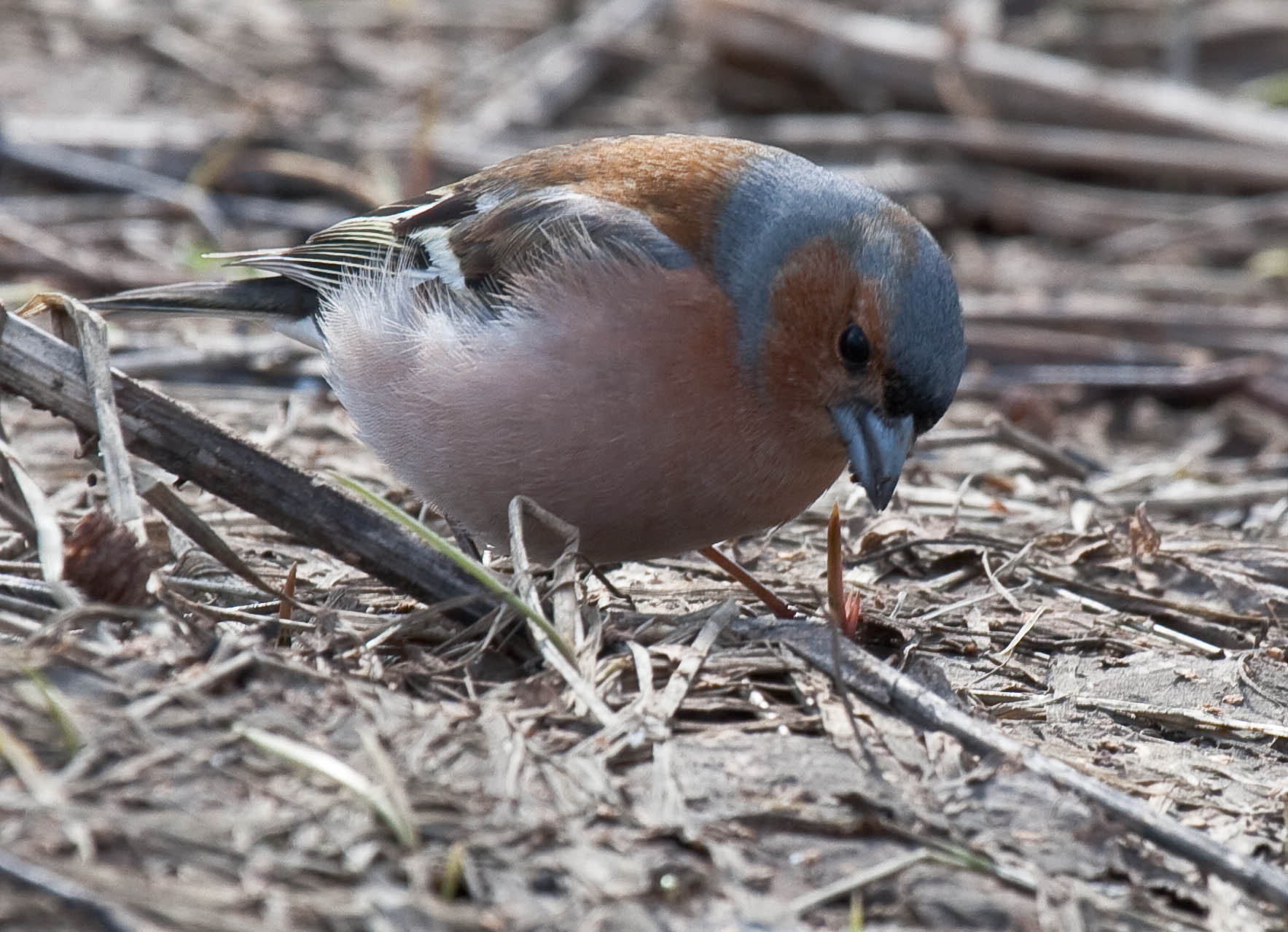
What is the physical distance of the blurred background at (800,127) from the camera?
6883 mm

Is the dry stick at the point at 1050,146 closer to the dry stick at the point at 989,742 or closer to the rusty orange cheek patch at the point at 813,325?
the rusty orange cheek patch at the point at 813,325

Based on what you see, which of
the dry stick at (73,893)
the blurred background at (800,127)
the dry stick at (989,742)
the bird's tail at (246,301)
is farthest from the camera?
the blurred background at (800,127)

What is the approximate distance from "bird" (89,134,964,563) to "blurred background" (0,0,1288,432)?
81.8 inches

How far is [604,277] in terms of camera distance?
3721 mm

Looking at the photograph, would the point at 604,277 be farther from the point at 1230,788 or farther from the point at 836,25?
the point at 836,25

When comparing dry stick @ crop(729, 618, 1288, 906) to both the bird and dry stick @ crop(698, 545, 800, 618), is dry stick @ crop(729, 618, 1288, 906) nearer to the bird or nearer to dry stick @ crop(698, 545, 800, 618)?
dry stick @ crop(698, 545, 800, 618)

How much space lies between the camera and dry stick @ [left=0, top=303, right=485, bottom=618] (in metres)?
3.35

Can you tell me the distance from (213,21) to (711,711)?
280 inches

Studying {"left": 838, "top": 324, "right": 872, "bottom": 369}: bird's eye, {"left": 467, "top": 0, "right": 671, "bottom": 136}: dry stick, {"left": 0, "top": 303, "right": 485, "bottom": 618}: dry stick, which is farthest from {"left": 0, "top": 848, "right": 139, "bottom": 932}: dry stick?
{"left": 467, "top": 0, "right": 671, "bottom": 136}: dry stick


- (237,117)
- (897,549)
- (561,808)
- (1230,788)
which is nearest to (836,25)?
(237,117)

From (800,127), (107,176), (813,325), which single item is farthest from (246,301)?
(800,127)

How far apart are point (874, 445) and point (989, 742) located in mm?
941

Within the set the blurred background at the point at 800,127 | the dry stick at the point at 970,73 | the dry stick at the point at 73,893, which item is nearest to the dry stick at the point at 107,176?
the blurred background at the point at 800,127

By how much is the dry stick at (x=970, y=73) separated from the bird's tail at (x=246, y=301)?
4774mm
